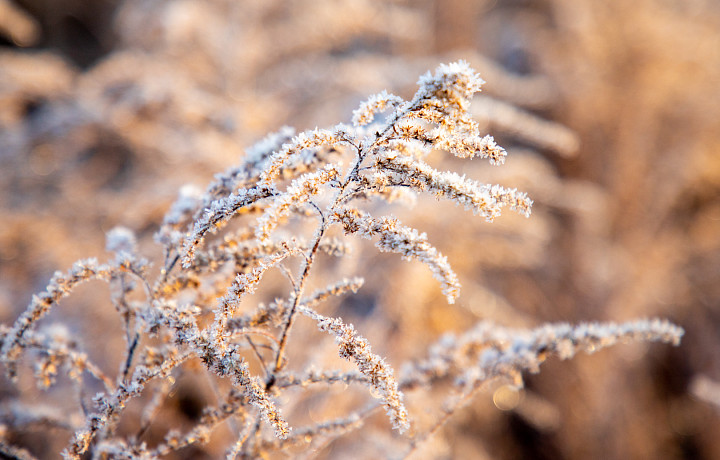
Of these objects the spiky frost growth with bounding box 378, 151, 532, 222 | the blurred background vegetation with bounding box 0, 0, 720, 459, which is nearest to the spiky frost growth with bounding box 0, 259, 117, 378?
the spiky frost growth with bounding box 378, 151, 532, 222

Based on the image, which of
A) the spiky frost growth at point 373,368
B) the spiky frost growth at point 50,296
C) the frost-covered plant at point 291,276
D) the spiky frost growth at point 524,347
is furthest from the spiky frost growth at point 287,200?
the spiky frost growth at point 524,347

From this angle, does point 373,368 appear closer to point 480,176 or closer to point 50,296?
point 50,296

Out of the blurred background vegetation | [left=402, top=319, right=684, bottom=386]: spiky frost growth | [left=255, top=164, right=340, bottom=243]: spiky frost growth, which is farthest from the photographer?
the blurred background vegetation

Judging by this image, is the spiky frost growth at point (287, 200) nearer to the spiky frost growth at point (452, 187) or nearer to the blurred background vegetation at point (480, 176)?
the spiky frost growth at point (452, 187)

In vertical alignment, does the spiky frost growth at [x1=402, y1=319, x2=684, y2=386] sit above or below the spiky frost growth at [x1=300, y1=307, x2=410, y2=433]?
above

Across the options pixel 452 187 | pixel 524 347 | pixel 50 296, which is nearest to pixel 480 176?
pixel 524 347

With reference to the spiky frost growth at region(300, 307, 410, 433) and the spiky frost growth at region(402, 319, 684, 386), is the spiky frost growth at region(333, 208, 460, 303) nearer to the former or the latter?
the spiky frost growth at region(300, 307, 410, 433)

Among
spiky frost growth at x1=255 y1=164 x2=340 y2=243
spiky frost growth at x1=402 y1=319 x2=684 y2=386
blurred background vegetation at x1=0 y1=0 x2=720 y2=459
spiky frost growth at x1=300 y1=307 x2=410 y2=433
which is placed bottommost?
spiky frost growth at x1=300 y1=307 x2=410 y2=433

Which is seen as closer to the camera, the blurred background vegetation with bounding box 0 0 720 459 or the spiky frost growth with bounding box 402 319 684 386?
the spiky frost growth with bounding box 402 319 684 386

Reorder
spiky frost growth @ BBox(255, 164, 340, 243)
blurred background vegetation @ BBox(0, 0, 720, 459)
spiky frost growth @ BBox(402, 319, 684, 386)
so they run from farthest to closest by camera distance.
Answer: blurred background vegetation @ BBox(0, 0, 720, 459) < spiky frost growth @ BBox(402, 319, 684, 386) < spiky frost growth @ BBox(255, 164, 340, 243)
